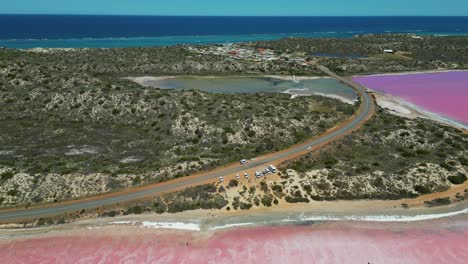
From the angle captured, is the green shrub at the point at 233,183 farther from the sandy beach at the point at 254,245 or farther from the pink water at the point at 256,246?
the pink water at the point at 256,246

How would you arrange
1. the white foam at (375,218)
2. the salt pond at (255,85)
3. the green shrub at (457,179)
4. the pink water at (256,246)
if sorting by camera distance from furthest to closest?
the salt pond at (255,85) < the green shrub at (457,179) < the white foam at (375,218) < the pink water at (256,246)

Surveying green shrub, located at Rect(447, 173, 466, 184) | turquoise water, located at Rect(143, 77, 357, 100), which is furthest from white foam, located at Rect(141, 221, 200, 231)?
turquoise water, located at Rect(143, 77, 357, 100)

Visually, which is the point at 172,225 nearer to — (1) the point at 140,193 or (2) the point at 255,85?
(1) the point at 140,193

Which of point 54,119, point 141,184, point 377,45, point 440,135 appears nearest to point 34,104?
point 54,119

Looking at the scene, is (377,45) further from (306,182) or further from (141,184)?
(141,184)

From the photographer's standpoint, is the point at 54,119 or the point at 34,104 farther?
the point at 34,104

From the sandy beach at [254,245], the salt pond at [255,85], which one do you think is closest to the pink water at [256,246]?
the sandy beach at [254,245]

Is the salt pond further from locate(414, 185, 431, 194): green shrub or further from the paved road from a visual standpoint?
locate(414, 185, 431, 194): green shrub
